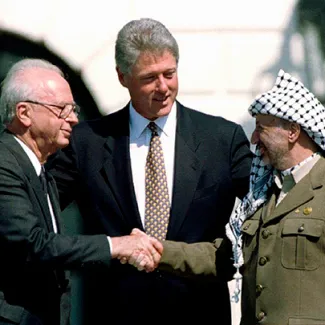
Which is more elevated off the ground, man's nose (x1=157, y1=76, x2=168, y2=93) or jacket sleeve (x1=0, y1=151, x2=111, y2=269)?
man's nose (x1=157, y1=76, x2=168, y2=93)

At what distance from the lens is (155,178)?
5.42 meters

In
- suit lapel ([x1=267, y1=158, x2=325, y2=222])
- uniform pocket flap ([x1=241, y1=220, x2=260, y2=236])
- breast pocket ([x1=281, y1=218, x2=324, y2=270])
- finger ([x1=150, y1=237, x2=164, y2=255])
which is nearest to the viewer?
breast pocket ([x1=281, y1=218, x2=324, y2=270])

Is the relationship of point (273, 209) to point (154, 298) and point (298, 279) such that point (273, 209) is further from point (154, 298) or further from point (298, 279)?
point (154, 298)

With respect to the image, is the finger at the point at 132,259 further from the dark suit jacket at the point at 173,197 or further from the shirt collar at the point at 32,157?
the shirt collar at the point at 32,157

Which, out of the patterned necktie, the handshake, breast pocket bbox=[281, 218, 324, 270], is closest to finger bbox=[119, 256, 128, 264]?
the handshake

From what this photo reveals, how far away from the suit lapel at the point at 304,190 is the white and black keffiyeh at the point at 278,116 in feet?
0.30

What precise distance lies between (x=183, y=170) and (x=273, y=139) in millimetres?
778

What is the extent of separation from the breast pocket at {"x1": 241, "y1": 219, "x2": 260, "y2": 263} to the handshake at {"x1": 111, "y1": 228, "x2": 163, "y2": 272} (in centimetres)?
43

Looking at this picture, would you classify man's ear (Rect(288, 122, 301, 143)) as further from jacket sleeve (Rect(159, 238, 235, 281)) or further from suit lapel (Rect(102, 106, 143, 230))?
suit lapel (Rect(102, 106, 143, 230))

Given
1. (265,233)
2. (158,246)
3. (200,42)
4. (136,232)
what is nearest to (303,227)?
(265,233)

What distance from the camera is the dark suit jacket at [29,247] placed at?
4.74 meters

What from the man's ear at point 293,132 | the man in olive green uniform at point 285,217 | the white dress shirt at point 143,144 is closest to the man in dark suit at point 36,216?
the white dress shirt at point 143,144

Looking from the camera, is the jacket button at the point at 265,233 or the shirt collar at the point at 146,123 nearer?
the jacket button at the point at 265,233

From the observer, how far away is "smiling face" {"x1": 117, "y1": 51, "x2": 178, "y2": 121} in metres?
5.38
